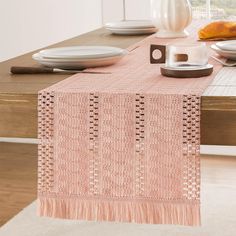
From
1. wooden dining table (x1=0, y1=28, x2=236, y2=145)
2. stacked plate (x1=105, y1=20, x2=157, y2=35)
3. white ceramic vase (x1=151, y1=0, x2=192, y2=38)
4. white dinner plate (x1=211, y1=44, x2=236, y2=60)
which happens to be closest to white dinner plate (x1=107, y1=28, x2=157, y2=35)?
stacked plate (x1=105, y1=20, x2=157, y2=35)

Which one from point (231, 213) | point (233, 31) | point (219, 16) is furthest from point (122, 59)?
point (219, 16)

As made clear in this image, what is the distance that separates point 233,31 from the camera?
8.19 ft

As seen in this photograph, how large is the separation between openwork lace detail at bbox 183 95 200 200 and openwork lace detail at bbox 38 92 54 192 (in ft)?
1.03

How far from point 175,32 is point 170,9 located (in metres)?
0.11

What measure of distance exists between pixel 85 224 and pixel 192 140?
1.56 meters

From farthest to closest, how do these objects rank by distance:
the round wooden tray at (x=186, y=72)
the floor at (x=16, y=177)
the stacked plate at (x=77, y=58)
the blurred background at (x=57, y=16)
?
the blurred background at (x=57, y=16) < the floor at (x=16, y=177) < the stacked plate at (x=77, y=58) < the round wooden tray at (x=186, y=72)

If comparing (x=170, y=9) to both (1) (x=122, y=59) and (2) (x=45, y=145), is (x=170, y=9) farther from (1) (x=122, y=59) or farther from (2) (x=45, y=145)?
(2) (x=45, y=145)

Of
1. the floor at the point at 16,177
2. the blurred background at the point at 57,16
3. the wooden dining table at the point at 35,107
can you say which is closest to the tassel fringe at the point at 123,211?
the wooden dining table at the point at 35,107

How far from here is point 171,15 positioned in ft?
8.66

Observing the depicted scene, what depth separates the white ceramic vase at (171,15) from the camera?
2.62m

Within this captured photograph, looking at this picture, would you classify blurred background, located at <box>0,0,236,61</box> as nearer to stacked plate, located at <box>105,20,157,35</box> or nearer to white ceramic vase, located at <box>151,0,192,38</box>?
stacked plate, located at <box>105,20,157,35</box>

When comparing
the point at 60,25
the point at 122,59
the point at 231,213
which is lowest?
the point at 231,213

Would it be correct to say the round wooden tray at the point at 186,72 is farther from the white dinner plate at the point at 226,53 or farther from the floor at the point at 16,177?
the floor at the point at 16,177

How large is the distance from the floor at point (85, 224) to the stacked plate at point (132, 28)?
83 centimetres
